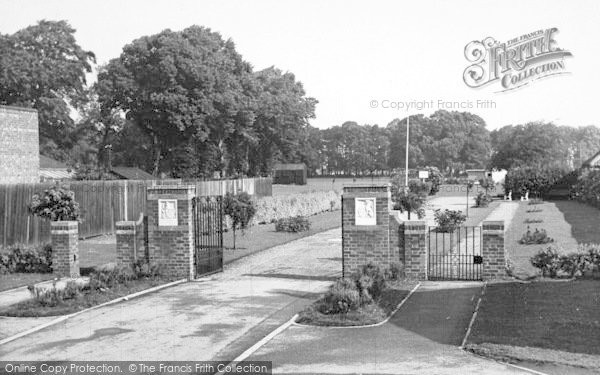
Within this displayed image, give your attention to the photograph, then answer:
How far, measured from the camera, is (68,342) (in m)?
10.8

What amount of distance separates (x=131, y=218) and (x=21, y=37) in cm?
2920

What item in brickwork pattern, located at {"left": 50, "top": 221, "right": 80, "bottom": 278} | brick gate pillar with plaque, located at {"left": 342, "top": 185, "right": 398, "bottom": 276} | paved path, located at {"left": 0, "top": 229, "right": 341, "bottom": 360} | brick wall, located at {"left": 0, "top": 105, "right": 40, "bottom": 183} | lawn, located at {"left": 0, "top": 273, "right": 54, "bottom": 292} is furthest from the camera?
brick wall, located at {"left": 0, "top": 105, "right": 40, "bottom": 183}

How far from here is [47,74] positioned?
175 ft

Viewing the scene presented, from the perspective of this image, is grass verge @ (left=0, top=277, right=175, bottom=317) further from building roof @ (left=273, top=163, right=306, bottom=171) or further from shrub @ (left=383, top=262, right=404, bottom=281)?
building roof @ (left=273, top=163, right=306, bottom=171)

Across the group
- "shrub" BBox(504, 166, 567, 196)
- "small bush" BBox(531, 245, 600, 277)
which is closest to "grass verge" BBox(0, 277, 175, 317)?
"small bush" BBox(531, 245, 600, 277)

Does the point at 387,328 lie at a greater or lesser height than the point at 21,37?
lesser

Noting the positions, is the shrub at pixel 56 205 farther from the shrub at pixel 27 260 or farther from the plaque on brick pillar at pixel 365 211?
the plaque on brick pillar at pixel 365 211

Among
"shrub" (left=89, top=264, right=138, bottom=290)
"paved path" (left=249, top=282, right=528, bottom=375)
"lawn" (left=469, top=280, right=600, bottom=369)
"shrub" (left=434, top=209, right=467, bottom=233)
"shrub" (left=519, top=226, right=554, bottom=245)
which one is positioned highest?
"shrub" (left=434, top=209, right=467, bottom=233)

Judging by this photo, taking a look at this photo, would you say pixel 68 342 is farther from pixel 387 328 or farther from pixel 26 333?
pixel 387 328

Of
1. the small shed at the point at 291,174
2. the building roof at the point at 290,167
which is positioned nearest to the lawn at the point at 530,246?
the small shed at the point at 291,174

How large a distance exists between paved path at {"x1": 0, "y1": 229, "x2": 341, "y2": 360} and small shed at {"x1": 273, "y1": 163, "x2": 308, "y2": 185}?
272ft

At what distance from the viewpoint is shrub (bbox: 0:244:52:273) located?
737 inches

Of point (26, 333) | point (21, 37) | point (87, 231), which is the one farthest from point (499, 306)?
point (21, 37)

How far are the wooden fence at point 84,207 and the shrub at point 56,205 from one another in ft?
2.80
